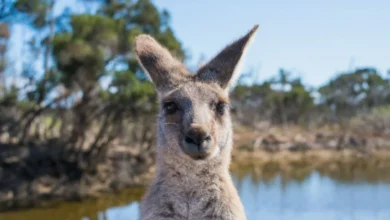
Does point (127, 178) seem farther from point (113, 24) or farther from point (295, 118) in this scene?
point (295, 118)

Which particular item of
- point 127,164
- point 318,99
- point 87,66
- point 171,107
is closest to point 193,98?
point 171,107

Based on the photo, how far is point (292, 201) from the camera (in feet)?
57.1

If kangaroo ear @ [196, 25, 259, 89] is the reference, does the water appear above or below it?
below

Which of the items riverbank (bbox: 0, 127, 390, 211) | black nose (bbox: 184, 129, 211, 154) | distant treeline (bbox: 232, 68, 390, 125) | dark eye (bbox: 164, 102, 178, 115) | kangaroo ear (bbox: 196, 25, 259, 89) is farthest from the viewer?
distant treeline (bbox: 232, 68, 390, 125)

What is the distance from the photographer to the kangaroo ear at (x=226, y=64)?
3.21m

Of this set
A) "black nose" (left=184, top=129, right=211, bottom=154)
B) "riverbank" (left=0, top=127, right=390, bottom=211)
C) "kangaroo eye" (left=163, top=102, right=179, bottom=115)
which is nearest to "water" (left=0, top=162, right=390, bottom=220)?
"riverbank" (left=0, top=127, right=390, bottom=211)

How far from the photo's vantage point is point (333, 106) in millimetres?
53844

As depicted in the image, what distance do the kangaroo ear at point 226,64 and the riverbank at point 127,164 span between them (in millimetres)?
15573

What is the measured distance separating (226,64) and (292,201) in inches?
592

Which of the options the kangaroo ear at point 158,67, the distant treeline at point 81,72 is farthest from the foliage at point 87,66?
the kangaroo ear at point 158,67

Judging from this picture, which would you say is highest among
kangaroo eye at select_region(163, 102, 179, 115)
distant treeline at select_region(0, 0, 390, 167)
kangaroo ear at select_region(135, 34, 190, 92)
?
distant treeline at select_region(0, 0, 390, 167)

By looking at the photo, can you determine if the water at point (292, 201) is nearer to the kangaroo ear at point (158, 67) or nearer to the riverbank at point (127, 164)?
the riverbank at point (127, 164)

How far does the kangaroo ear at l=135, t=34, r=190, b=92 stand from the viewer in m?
3.22

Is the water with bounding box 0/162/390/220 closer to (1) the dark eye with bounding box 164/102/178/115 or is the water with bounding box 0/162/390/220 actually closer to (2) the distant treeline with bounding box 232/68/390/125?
(1) the dark eye with bounding box 164/102/178/115
